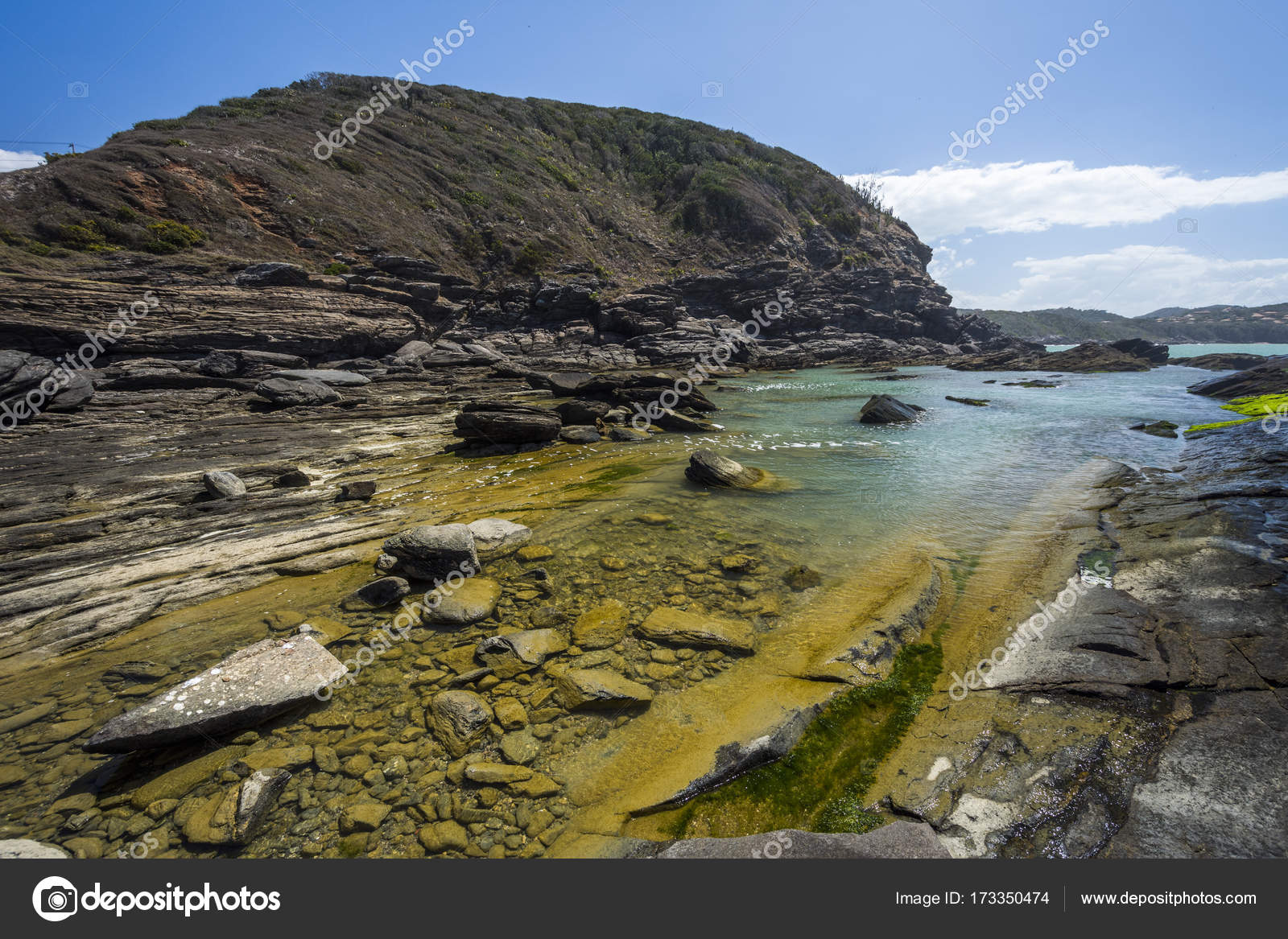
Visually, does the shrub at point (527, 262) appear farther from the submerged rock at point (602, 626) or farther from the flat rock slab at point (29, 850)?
the flat rock slab at point (29, 850)

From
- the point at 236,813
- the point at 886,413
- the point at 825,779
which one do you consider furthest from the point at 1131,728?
the point at 886,413

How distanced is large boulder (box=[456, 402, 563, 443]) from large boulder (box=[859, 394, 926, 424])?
578 inches

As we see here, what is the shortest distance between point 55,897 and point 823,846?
463cm

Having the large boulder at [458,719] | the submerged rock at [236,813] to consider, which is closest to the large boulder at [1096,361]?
the large boulder at [458,719]

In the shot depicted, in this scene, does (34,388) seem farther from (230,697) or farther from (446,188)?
(446,188)

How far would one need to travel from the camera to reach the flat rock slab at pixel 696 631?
5.36 m

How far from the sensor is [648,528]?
28.3 feet

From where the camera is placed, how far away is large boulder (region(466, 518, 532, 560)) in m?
7.48

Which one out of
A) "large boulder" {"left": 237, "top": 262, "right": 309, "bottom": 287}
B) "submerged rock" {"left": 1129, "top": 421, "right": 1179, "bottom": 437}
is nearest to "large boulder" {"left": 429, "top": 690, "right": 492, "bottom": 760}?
"submerged rock" {"left": 1129, "top": 421, "right": 1179, "bottom": 437}

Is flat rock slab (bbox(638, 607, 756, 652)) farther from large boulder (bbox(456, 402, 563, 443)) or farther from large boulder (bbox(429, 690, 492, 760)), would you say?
large boulder (bbox(456, 402, 563, 443))

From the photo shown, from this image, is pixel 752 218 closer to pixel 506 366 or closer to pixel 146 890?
pixel 506 366

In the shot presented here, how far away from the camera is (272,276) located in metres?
31.0

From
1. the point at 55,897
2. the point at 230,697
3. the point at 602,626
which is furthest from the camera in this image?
the point at 602,626

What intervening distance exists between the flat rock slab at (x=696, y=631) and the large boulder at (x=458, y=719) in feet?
6.54
